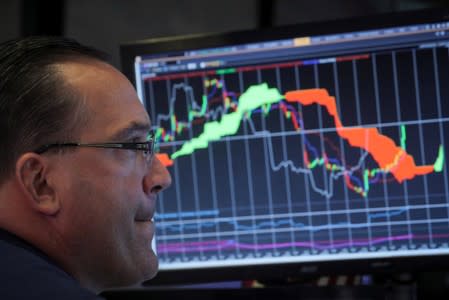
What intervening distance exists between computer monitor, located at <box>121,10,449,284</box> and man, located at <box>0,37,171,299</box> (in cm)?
29

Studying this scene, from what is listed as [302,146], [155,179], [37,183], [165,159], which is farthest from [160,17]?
[37,183]

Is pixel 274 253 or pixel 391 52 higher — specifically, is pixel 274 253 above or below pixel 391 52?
below

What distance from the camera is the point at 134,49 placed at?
137cm

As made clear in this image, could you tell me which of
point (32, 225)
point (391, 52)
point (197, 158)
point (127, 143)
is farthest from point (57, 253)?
point (391, 52)

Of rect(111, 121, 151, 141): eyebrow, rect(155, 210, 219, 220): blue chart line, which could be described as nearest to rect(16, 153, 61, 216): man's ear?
rect(111, 121, 151, 141): eyebrow

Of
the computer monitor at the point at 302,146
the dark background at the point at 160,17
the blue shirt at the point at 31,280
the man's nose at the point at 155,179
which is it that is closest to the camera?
the blue shirt at the point at 31,280

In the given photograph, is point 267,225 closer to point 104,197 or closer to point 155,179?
point 155,179

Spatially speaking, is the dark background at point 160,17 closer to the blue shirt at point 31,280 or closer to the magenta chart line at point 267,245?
the magenta chart line at point 267,245

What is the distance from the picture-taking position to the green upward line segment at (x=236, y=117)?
51.7 inches

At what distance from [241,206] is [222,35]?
0.32 meters

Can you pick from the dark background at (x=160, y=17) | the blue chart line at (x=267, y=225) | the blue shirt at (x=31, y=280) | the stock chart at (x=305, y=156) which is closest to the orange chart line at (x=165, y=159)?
the stock chart at (x=305, y=156)

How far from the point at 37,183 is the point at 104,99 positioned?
15cm

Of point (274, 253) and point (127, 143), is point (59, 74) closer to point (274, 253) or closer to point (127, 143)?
point (127, 143)

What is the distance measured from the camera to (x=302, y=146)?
130cm
